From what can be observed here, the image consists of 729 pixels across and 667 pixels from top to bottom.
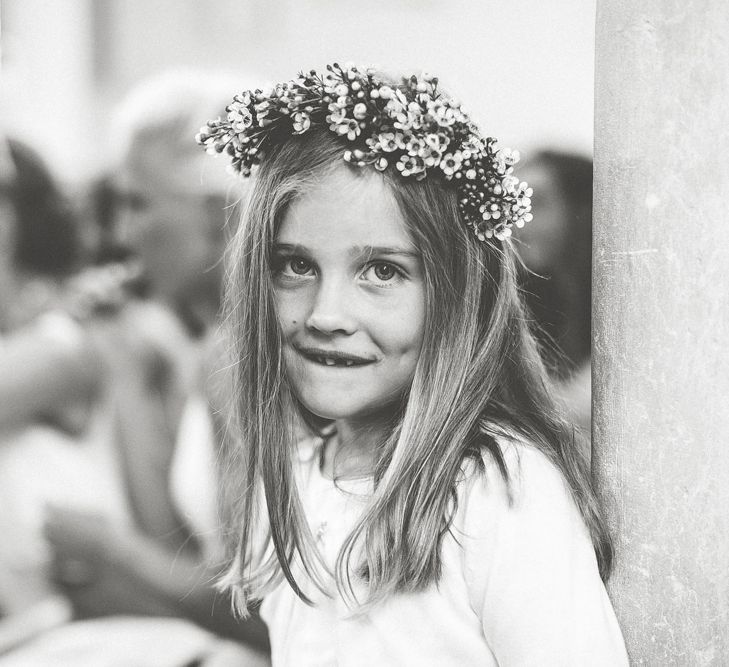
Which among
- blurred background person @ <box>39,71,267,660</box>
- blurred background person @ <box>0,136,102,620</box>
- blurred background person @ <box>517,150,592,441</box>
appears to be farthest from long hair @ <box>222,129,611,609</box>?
blurred background person @ <box>0,136,102,620</box>

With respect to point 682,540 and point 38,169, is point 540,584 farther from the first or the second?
point 38,169

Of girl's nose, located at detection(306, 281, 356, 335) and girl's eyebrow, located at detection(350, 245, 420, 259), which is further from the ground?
girl's eyebrow, located at detection(350, 245, 420, 259)

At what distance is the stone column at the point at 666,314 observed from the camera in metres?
0.88

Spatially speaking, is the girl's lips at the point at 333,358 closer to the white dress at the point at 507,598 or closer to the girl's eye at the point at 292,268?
the girl's eye at the point at 292,268

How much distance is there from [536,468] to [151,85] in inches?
70.7

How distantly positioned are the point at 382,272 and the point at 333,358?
0.15 m

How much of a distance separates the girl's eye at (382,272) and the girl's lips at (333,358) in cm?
12

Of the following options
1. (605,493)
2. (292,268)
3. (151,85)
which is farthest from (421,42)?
(605,493)

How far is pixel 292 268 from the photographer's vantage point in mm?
1130

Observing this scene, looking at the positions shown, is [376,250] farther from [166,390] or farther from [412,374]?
[166,390]

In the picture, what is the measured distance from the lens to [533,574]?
3.08 feet

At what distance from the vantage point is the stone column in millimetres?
882

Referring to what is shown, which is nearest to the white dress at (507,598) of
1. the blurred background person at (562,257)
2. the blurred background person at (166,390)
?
the blurred background person at (562,257)

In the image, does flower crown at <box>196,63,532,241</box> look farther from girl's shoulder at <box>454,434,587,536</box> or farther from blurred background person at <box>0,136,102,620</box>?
blurred background person at <box>0,136,102,620</box>
